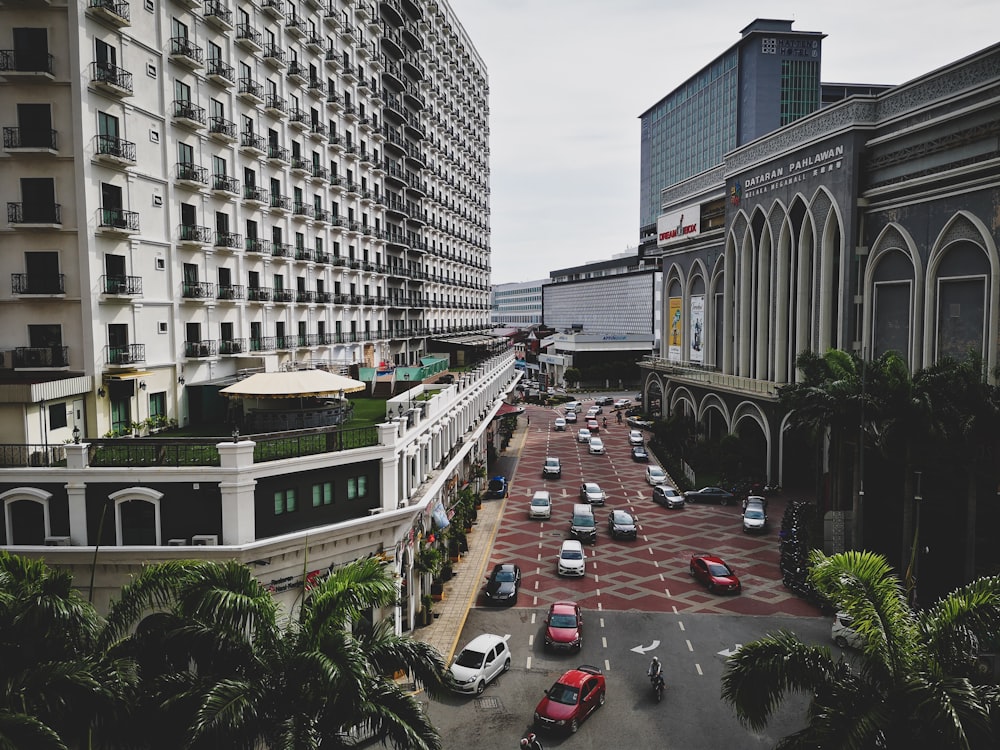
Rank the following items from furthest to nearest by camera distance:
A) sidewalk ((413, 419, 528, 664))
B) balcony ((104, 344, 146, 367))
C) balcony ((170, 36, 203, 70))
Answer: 1. balcony ((170, 36, 203, 70))
2. sidewalk ((413, 419, 528, 664))
3. balcony ((104, 344, 146, 367))

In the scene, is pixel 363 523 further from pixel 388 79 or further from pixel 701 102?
pixel 701 102

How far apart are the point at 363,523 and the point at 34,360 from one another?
48.4 feet

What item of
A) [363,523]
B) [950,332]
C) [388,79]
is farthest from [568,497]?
[388,79]

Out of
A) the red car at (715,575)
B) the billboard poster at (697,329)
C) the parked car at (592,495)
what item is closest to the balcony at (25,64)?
the red car at (715,575)

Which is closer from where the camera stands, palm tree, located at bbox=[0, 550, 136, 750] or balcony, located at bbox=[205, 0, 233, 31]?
palm tree, located at bbox=[0, 550, 136, 750]

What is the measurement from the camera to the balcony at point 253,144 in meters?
38.2

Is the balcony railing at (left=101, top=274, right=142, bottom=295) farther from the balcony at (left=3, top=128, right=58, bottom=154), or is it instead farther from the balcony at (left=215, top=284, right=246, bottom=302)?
the balcony at (left=215, top=284, right=246, bottom=302)

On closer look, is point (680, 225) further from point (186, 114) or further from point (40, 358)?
point (40, 358)

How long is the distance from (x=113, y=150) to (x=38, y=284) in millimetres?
6063

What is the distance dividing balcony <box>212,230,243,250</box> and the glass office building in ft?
347

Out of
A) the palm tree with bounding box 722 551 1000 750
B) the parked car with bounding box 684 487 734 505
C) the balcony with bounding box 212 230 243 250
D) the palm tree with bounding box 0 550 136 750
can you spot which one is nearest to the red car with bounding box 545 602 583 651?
the palm tree with bounding box 722 551 1000 750

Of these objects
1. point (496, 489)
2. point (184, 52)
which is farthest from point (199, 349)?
point (496, 489)

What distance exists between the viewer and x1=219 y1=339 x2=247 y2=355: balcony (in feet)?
121

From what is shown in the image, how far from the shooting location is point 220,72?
35.6m
